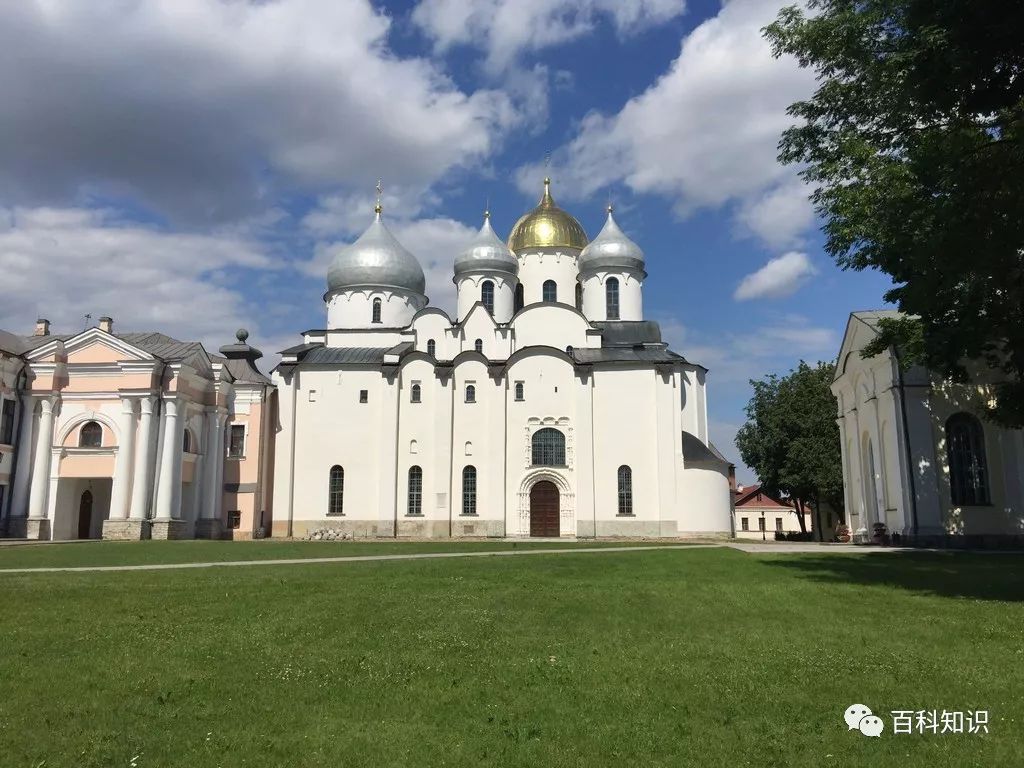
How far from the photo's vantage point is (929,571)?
17219 mm

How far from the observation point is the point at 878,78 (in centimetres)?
1596

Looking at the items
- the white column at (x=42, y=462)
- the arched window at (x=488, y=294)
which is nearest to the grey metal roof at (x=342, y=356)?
the arched window at (x=488, y=294)

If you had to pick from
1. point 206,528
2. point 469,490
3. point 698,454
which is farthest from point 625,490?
point 206,528

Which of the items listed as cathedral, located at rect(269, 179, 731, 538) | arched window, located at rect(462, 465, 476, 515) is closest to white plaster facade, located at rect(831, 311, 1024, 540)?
cathedral, located at rect(269, 179, 731, 538)

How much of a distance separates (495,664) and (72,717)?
3.59 meters

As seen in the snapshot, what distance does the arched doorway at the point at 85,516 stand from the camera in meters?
41.0

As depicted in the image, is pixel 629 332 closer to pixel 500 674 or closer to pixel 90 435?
pixel 90 435

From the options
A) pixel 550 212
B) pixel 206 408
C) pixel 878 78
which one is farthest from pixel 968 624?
pixel 550 212

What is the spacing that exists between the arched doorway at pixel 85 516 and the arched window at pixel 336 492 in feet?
39.2

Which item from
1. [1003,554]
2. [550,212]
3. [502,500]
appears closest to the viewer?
[1003,554]

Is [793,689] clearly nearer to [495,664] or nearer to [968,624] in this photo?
[495,664]

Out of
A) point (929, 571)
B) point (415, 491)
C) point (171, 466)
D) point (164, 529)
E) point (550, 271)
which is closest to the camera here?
point (929, 571)

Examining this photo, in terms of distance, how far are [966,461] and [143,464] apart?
3403 centimetres

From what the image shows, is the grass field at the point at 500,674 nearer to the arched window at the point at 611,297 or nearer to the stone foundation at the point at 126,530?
the stone foundation at the point at 126,530
